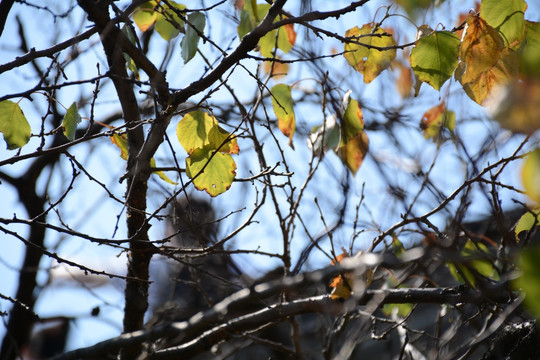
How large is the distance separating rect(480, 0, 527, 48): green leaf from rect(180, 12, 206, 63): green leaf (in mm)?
674

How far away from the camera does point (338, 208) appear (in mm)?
1724

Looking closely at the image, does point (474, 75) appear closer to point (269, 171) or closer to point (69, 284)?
point (269, 171)

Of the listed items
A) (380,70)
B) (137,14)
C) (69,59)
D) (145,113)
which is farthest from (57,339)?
(380,70)

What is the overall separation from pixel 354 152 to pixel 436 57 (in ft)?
1.34

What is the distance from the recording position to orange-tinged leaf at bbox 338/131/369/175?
1.46 m

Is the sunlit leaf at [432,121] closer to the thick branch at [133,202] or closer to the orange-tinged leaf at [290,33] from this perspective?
the orange-tinged leaf at [290,33]

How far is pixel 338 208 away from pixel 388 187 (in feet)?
0.64

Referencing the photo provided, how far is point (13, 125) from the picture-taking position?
1.19 metres

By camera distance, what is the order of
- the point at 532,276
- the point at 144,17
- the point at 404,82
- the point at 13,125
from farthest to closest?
1. the point at 404,82
2. the point at 144,17
3. the point at 13,125
4. the point at 532,276

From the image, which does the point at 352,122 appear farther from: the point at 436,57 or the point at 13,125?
Answer: the point at 13,125

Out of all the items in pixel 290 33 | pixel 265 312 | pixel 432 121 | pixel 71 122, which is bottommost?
pixel 265 312

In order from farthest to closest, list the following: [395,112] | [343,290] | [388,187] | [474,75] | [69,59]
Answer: [395,112], [388,187], [69,59], [343,290], [474,75]

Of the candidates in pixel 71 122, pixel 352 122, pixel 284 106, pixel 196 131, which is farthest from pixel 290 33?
pixel 71 122

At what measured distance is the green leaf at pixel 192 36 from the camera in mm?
1268
